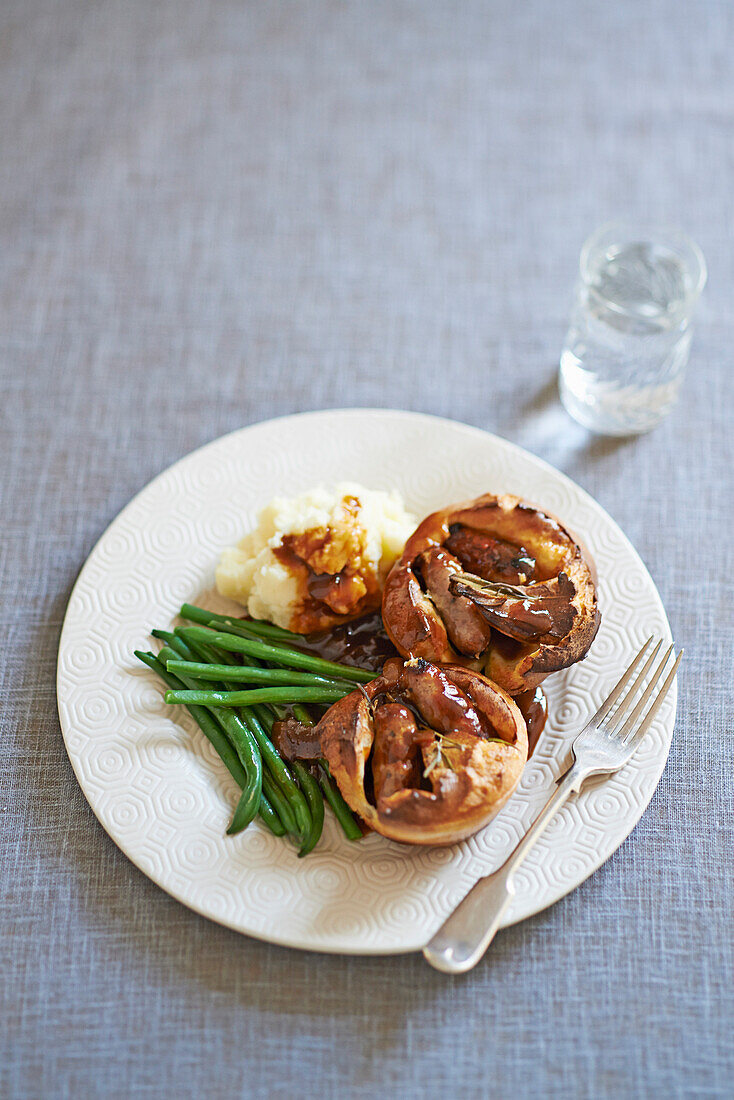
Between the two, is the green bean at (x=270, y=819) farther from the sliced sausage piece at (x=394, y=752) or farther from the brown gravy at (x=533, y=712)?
the brown gravy at (x=533, y=712)

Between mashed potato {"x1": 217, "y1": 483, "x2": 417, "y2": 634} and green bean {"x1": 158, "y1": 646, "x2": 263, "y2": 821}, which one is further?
mashed potato {"x1": 217, "y1": 483, "x2": 417, "y2": 634}

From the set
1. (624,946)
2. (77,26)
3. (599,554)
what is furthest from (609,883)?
(77,26)

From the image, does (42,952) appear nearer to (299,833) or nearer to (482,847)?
(299,833)

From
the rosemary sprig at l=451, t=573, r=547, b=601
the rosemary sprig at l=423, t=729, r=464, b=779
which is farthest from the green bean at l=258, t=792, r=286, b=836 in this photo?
the rosemary sprig at l=451, t=573, r=547, b=601

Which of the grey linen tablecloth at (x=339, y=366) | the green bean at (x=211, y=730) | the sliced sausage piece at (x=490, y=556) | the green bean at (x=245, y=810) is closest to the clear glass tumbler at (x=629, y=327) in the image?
the grey linen tablecloth at (x=339, y=366)

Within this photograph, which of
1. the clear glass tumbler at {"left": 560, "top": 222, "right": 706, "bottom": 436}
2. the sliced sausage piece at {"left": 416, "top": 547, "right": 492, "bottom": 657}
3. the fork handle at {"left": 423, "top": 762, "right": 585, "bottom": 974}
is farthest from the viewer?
the clear glass tumbler at {"left": 560, "top": 222, "right": 706, "bottom": 436}

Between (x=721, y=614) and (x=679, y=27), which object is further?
(x=679, y=27)

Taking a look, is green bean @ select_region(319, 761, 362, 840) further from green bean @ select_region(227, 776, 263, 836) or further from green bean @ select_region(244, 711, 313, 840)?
green bean @ select_region(227, 776, 263, 836)
